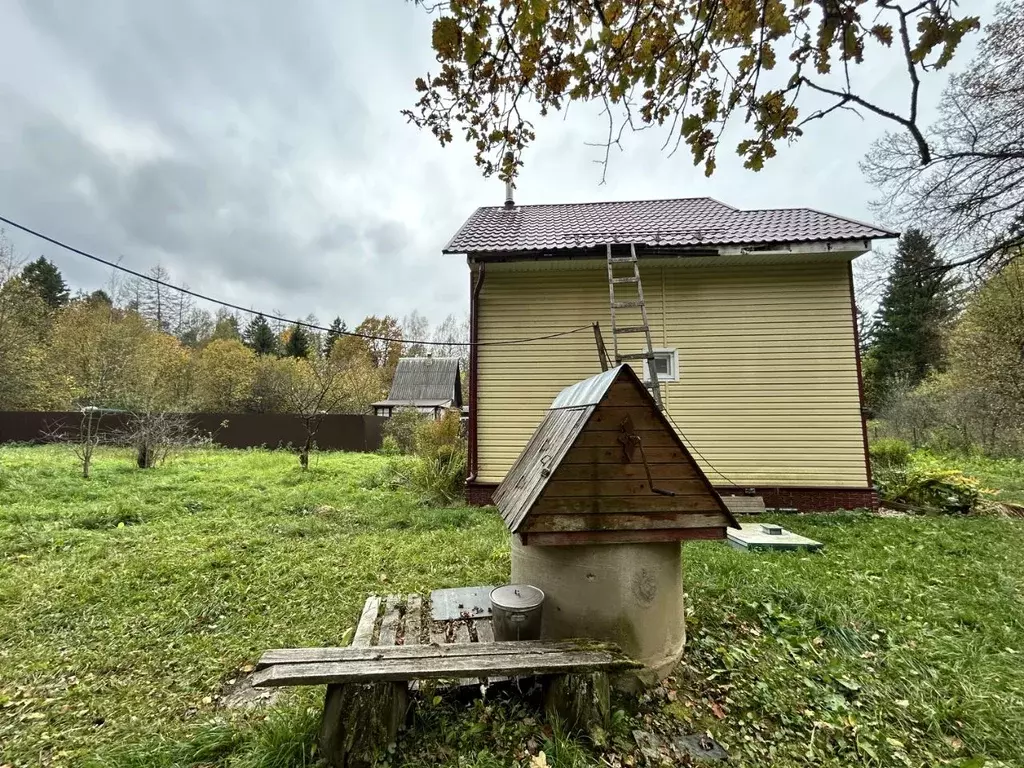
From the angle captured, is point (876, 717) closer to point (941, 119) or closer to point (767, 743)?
point (767, 743)

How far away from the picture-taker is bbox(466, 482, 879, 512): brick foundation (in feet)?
26.4

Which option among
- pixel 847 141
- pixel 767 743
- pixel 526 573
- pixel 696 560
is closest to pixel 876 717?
pixel 767 743

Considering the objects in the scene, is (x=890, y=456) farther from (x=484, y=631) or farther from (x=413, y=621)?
(x=413, y=621)

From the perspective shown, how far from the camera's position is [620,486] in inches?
112

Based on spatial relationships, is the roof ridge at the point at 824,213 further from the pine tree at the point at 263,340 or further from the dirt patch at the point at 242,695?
the pine tree at the point at 263,340

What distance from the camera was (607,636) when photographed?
9.26ft

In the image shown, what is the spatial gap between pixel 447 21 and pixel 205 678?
4523 mm

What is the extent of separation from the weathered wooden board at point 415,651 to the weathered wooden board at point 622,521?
639 millimetres

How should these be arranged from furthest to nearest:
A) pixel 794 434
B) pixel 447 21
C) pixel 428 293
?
pixel 428 293 < pixel 794 434 < pixel 447 21

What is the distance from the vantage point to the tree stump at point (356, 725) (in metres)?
2.27

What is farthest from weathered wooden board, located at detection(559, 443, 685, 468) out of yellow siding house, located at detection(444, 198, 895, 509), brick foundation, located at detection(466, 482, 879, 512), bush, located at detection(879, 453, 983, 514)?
bush, located at detection(879, 453, 983, 514)

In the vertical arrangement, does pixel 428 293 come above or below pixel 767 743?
above

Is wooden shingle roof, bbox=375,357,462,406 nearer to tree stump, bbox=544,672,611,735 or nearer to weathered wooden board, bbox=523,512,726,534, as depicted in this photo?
weathered wooden board, bbox=523,512,726,534

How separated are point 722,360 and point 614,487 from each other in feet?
21.8
